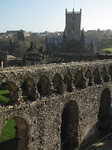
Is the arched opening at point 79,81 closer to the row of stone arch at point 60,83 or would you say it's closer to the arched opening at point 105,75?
the row of stone arch at point 60,83

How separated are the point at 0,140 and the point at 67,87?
5928mm

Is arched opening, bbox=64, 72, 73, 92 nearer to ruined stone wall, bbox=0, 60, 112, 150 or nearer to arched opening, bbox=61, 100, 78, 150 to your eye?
ruined stone wall, bbox=0, 60, 112, 150

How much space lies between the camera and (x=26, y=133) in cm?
1037

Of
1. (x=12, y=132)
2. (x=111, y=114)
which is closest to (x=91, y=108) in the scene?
(x=111, y=114)

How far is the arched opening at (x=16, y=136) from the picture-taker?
34.0ft

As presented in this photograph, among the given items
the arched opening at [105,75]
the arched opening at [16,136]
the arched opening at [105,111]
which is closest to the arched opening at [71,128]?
the arched opening at [16,136]

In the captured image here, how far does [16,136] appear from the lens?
35.1 feet

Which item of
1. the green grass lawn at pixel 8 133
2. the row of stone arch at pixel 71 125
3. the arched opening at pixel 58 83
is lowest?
the green grass lawn at pixel 8 133

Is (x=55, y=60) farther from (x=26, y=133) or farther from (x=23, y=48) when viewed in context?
(x=23, y=48)

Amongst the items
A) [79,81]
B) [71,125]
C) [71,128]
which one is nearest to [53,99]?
[71,125]

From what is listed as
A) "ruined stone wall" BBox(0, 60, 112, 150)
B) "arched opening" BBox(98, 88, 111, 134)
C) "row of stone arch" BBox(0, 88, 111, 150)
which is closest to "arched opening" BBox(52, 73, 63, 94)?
"ruined stone wall" BBox(0, 60, 112, 150)

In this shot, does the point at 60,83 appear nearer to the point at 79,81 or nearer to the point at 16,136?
the point at 79,81

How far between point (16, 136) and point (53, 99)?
2.63 m

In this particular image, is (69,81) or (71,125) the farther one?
(71,125)
